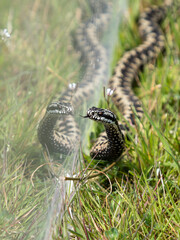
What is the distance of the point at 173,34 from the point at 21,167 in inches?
171

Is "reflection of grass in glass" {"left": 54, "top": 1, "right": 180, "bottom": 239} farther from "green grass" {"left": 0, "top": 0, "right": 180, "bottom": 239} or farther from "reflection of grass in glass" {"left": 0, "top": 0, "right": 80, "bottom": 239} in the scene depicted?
"reflection of grass in glass" {"left": 0, "top": 0, "right": 80, "bottom": 239}

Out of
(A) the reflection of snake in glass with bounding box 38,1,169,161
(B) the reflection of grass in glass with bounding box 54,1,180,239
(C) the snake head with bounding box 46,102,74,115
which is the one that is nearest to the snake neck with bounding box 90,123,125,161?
(A) the reflection of snake in glass with bounding box 38,1,169,161

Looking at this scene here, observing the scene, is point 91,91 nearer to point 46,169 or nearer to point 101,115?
point 101,115

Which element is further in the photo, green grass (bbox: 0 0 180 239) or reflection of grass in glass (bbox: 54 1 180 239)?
reflection of grass in glass (bbox: 54 1 180 239)

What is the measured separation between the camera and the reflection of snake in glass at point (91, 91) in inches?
108

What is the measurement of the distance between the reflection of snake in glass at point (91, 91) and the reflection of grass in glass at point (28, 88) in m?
0.11

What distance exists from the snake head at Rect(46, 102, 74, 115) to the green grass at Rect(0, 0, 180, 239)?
62 millimetres

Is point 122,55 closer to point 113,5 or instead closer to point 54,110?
point 113,5

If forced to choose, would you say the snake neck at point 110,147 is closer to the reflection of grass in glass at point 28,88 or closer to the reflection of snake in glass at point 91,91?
the reflection of snake in glass at point 91,91

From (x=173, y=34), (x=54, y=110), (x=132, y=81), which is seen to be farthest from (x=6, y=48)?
(x=173, y=34)

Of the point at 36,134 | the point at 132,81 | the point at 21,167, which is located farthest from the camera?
the point at 132,81

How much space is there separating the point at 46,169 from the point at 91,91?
1379 mm

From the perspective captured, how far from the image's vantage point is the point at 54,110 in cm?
270

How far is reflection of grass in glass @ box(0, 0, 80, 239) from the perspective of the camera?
2.28 metres
